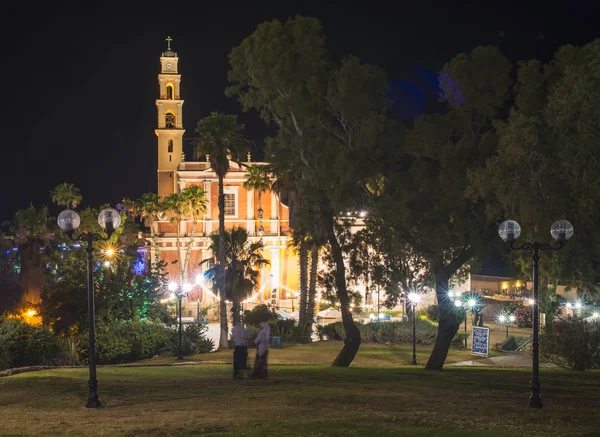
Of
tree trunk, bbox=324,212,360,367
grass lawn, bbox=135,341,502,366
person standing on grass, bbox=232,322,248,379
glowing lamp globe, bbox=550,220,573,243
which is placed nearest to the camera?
glowing lamp globe, bbox=550,220,573,243

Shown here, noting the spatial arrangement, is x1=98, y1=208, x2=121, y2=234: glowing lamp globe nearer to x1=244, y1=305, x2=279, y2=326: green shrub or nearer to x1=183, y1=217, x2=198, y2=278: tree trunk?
x1=244, y1=305, x2=279, y2=326: green shrub

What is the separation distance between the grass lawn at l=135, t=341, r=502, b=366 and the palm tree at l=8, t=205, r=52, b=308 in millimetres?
9038

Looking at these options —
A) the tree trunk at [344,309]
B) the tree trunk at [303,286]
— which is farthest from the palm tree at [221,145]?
the tree trunk at [344,309]

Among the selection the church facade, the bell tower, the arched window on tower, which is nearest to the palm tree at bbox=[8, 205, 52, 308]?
the church facade

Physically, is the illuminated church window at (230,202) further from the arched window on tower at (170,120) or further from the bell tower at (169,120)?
the arched window on tower at (170,120)

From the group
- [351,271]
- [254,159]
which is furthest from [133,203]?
[351,271]

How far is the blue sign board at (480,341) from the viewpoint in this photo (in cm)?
3097

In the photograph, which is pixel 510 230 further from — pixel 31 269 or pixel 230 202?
pixel 230 202

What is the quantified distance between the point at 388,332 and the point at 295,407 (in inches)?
1117

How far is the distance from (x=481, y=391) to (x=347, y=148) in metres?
9.84

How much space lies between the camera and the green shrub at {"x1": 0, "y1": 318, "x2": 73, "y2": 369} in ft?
76.6

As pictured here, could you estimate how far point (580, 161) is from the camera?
618 inches

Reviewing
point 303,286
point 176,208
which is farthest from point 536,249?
point 176,208

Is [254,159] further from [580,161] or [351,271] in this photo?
[580,161]
